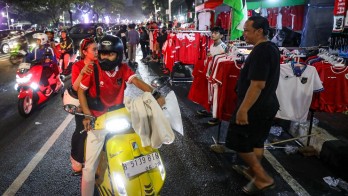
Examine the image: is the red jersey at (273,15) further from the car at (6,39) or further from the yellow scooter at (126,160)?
the car at (6,39)

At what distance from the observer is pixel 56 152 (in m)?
5.00

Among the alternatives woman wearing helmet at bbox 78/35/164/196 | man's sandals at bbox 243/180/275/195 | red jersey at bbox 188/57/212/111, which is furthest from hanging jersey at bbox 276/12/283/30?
woman wearing helmet at bbox 78/35/164/196

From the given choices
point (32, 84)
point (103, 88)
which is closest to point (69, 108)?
point (103, 88)

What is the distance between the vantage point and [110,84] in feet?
10.3

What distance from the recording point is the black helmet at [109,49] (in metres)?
2.91

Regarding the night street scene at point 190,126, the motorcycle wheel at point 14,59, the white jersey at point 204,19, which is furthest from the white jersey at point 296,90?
the motorcycle wheel at point 14,59

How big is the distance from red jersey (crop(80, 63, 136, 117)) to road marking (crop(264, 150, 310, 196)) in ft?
8.22

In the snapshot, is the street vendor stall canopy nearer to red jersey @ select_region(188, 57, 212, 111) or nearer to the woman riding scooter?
red jersey @ select_region(188, 57, 212, 111)

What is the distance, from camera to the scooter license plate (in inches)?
99.1

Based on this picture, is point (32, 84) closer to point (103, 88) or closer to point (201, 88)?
point (201, 88)

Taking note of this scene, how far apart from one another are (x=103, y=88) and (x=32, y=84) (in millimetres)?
4802

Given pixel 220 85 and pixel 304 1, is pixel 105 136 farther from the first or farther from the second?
pixel 304 1

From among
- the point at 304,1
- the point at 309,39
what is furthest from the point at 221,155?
the point at 304,1

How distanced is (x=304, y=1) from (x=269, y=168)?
27.3 feet
